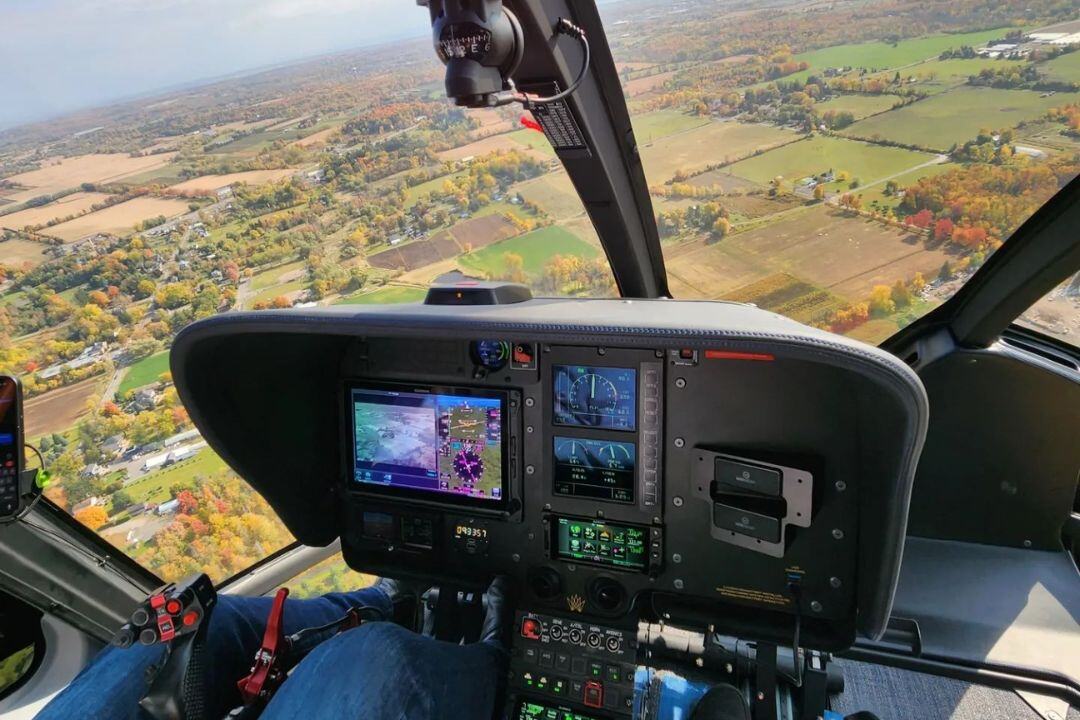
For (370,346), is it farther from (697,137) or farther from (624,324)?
(697,137)

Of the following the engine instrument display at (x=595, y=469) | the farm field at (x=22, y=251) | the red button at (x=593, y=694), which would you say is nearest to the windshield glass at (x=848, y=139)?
the engine instrument display at (x=595, y=469)

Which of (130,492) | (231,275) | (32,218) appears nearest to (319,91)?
(231,275)

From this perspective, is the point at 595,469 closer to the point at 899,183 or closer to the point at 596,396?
the point at 596,396

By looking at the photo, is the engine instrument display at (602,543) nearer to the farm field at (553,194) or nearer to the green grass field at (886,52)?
the farm field at (553,194)

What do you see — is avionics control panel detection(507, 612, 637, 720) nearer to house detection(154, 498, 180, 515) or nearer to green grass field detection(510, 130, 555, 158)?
house detection(154, 498, 180, 515)

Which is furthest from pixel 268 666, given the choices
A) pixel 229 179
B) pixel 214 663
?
pixel 229 179
